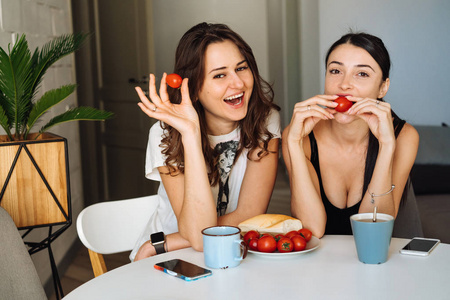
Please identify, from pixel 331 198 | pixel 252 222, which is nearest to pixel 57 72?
pixel 331 198

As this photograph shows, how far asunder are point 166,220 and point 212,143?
305mm

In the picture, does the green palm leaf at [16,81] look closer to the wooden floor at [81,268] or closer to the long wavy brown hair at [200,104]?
the long wavy brown hair at [200,104]

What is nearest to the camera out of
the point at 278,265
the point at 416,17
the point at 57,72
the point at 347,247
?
the point at 278,265

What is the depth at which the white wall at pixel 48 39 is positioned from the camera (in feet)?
8.00

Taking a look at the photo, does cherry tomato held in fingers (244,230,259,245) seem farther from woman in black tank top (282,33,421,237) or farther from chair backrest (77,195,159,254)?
chair backrest (77,195,159,254)

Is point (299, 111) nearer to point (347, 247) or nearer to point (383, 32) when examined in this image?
point (347, 247)

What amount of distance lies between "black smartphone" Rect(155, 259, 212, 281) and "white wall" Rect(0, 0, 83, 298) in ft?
4.34

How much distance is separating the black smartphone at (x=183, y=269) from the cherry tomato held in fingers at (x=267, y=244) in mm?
154

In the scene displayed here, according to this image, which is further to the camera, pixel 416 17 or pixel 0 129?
pixel 416 17

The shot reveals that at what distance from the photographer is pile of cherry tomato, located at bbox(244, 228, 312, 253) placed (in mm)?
1245

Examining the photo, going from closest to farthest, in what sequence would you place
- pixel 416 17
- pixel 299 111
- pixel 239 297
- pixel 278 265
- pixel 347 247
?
pixel 239 297, pixel 278 265, pixel 347 247, pixel 299 111, pixel 416 17

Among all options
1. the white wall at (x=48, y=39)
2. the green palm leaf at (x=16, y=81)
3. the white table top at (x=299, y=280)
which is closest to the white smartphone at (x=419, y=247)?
the white table top at (x=299, y=280)

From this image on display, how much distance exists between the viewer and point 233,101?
180 centimetres

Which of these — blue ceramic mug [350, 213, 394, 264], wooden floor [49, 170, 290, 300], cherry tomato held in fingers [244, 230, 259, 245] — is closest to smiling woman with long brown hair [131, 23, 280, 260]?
cherry tomato held in fingers [244, 230, 259, 245]
